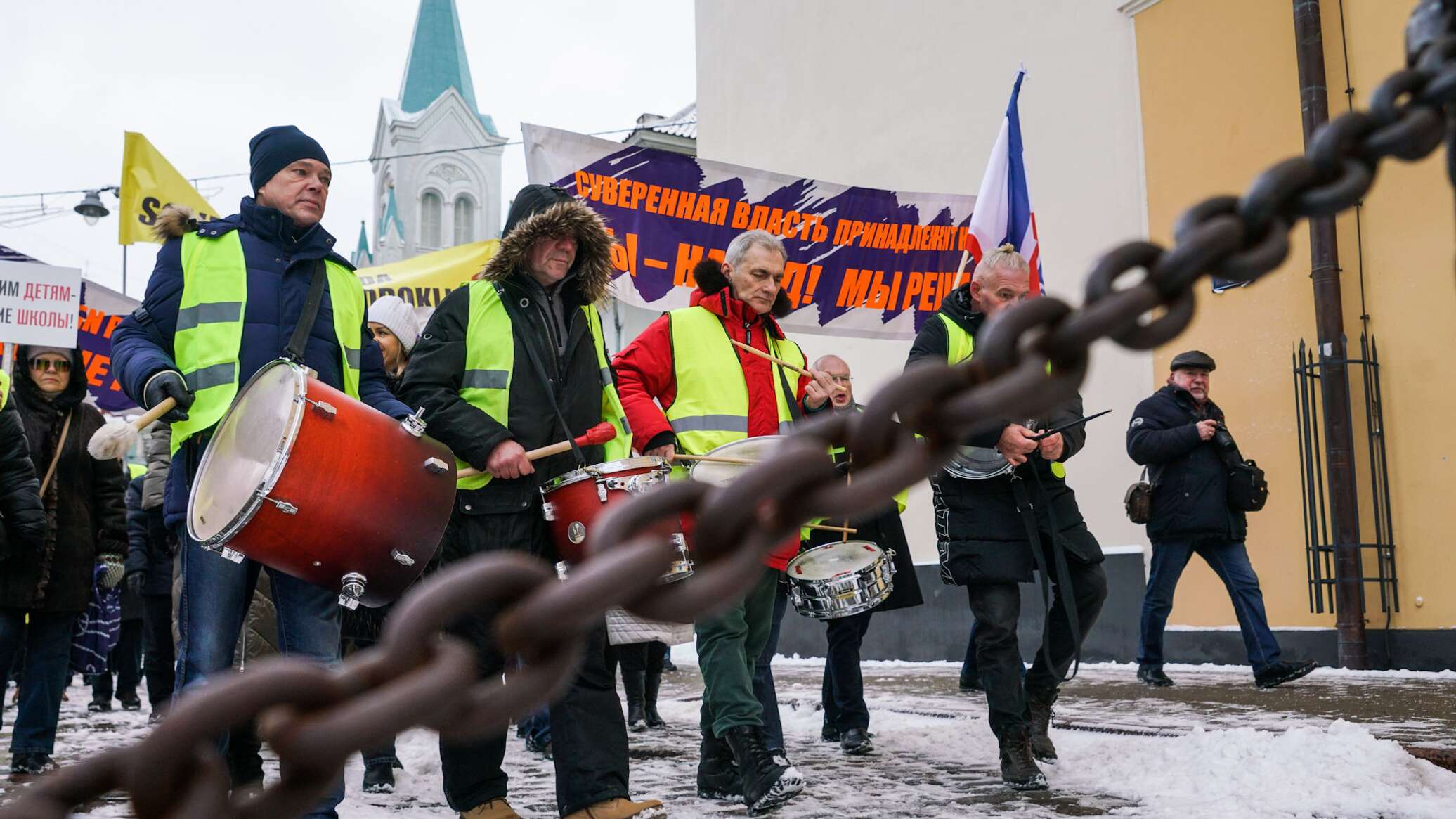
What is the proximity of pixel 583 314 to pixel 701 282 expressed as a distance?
2.19ft

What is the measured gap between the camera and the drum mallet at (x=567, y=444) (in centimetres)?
403

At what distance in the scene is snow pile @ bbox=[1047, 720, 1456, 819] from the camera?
379 centimetres

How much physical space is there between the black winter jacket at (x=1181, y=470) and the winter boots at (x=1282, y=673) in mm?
821

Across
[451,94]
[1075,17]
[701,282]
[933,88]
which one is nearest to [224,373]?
[701,282]

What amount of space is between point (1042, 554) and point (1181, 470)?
135 inches

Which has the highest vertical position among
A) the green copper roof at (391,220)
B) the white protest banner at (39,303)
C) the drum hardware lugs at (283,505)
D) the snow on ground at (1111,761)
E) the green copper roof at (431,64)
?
the green copper roof at (431,64)

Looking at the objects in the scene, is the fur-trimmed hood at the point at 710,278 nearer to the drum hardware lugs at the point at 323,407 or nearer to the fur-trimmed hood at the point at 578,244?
the fur-trimmed hood at the point at 578,244

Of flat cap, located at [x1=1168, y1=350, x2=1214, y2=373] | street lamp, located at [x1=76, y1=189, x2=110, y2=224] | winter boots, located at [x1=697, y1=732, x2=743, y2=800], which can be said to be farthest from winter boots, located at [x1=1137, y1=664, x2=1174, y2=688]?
street lamp, located at [x1=76, y1=189, x2=110, y2=224]

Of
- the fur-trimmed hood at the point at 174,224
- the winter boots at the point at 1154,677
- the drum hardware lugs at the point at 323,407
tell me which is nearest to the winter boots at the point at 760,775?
the drum hardware lugs at the point at 323,407

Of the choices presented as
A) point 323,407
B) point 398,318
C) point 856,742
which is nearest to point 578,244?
point 323,407

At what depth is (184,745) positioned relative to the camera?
85cm

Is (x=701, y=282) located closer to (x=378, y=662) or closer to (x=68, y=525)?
(x=68, y=525)

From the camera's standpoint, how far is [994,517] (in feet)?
16.0

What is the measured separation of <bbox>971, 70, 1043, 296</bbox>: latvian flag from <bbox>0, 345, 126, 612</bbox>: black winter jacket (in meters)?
4.83
